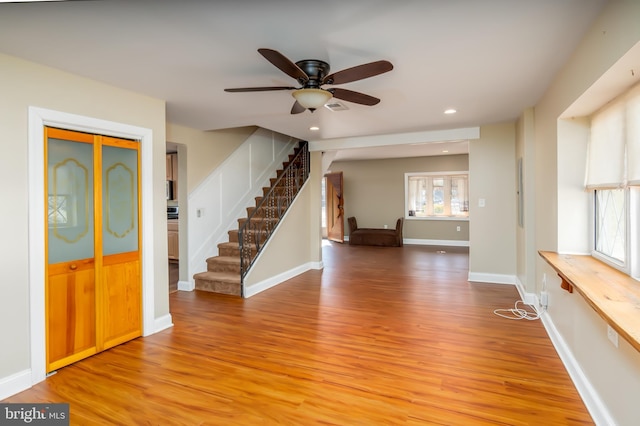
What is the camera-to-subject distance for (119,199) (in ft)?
10.5

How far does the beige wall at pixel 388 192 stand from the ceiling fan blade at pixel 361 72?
7668 mm

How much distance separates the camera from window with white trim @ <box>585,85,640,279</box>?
83.1 inches

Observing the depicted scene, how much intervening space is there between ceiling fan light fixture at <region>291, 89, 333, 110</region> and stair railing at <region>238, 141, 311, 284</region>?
102 inches

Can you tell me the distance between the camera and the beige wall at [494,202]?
506cm

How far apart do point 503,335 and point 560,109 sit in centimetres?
207

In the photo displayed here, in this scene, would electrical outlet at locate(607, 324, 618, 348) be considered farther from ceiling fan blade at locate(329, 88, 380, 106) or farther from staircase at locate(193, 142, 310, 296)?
staircase at locate(193, 142, 310, 296)

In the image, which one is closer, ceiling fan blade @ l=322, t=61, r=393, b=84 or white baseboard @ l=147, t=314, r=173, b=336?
ceiling fan blade @ l=322, t=61, r=393, b=84

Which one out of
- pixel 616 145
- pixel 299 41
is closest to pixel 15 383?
pixel 299 41

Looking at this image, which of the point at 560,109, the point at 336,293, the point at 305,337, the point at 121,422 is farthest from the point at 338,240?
the point at 121,422

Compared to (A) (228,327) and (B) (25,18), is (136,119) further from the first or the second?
(A) (228,327)

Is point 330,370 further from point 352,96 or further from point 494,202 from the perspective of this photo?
point 494,202

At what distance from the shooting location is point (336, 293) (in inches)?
193

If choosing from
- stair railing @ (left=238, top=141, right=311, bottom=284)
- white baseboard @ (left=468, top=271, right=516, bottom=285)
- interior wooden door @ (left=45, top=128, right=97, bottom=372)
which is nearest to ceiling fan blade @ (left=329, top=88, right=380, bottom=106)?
interior wooden door @ (left=45, top=128, right=97, bottom=372)

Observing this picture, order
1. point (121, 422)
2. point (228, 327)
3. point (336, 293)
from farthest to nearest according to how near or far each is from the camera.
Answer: point (336, 293), point (228, 327), point (121, 422)
